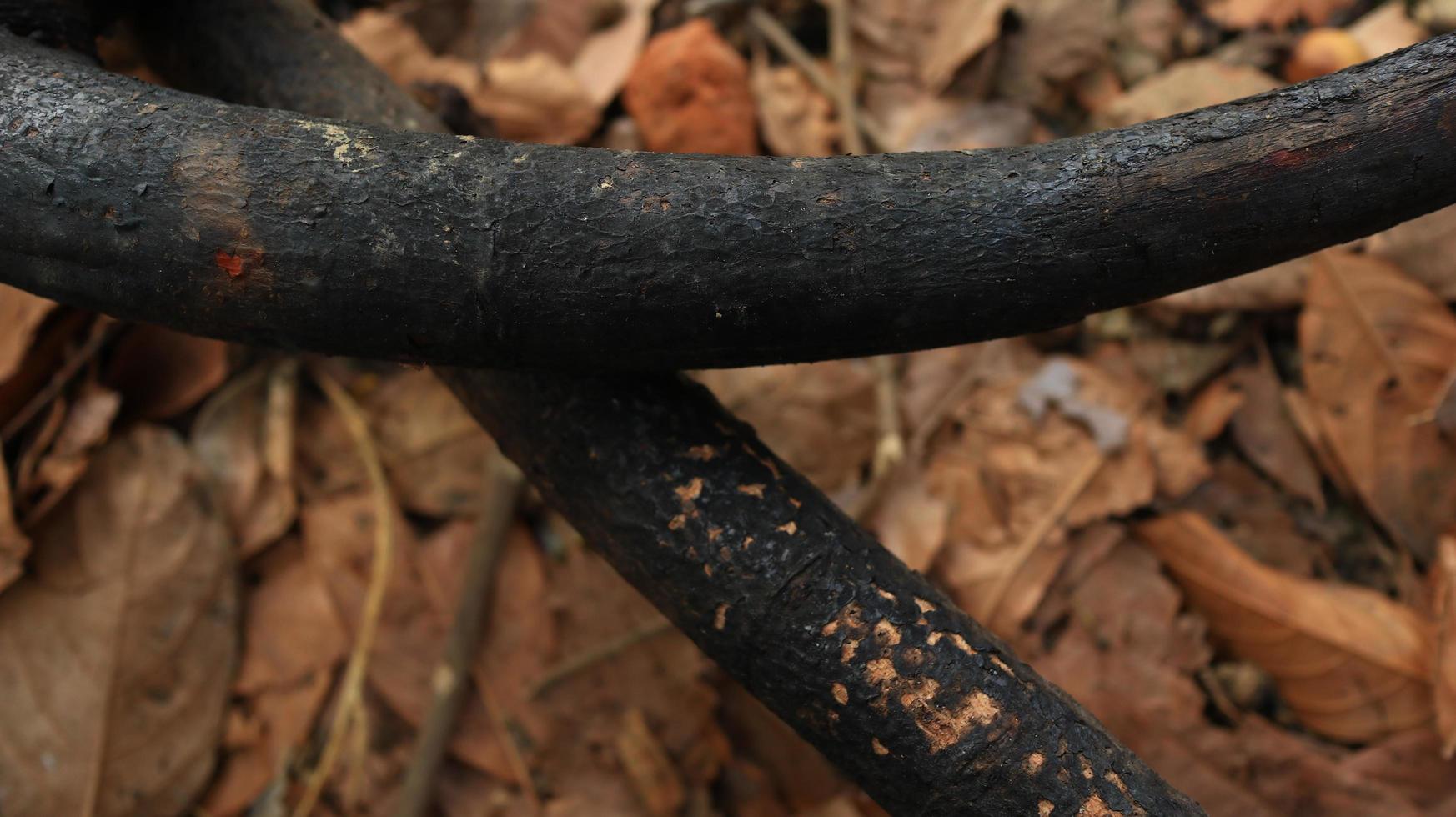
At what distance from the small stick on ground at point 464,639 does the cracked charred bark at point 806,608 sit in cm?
63

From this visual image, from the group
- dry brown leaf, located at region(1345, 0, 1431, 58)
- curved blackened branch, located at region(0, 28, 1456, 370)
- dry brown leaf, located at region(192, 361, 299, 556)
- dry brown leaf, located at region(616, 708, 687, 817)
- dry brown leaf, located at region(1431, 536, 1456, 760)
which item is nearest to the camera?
curved blackened branch, located at region(0, 28, 1456, 370)

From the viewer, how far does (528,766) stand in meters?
1.47

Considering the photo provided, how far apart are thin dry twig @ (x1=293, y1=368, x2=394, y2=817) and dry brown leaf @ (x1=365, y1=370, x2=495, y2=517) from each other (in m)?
0.02

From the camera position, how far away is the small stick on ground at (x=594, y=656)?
147 centimetres

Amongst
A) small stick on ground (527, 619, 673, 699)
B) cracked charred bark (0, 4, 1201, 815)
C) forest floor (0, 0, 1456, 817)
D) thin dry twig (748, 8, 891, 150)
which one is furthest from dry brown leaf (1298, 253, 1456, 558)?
small stick on ground (527, 619, 673, 699)

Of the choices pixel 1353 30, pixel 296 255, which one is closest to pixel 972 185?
pixel 296 255

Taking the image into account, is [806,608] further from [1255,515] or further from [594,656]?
[1255,515]

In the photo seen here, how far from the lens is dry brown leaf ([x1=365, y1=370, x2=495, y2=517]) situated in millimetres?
1613

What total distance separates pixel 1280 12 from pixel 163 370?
1.92 m

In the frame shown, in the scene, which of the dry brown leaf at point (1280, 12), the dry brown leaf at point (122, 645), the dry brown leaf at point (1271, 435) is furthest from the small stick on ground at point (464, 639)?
the dry brown leaf at point (1280, 12)

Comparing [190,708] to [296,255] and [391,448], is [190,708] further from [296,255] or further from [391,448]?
[296,255]

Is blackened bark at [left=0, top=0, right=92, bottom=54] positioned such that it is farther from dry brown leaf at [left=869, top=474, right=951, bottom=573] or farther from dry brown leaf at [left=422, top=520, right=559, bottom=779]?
dry brown leaf at [left=869, top=474, right=951, bottom=573]

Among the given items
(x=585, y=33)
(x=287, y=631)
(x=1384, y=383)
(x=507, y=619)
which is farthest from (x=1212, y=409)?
(x=287, y=631)

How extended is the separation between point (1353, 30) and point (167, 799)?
218cm
